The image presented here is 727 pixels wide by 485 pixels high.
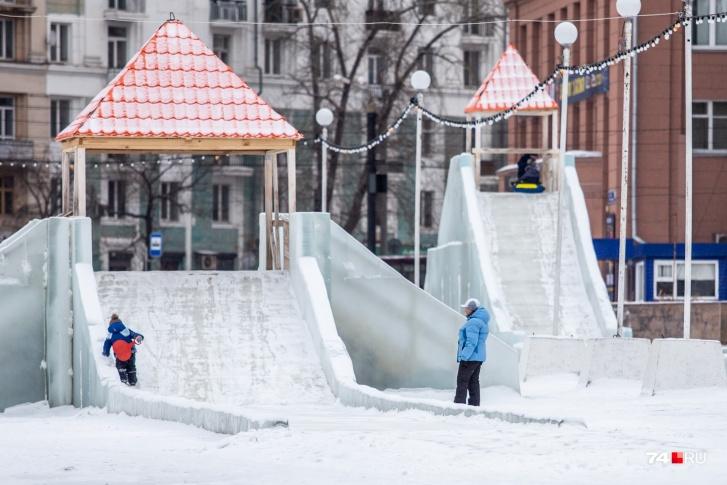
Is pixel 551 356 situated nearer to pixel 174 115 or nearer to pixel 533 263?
pixel 533 263

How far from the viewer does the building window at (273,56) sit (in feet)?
219

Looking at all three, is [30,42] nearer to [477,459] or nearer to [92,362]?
[92,362]

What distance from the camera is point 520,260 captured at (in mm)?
31781

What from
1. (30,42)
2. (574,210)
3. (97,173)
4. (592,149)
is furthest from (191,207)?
(574,210)

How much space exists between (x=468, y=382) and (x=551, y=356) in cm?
505

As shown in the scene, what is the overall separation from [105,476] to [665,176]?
3546 centimetres

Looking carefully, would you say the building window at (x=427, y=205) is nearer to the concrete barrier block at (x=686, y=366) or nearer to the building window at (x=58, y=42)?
the building window at (x=58, y=42)

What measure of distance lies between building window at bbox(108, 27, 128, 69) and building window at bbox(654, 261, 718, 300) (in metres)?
26.3

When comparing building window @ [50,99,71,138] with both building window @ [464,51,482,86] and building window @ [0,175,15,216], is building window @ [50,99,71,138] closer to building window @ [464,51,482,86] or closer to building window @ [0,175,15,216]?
building window @ [0,175,15,216]

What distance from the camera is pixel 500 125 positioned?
69250 millimetres

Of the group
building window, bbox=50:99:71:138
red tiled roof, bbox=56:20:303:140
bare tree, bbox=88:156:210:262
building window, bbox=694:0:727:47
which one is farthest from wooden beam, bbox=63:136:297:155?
building window, bbox=50:99:71:138

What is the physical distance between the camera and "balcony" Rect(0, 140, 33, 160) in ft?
Result: 201

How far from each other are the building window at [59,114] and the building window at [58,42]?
64.2 inches

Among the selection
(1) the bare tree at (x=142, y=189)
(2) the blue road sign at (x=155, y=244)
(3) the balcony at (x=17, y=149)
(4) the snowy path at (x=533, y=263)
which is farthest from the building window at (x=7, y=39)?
(4) the snowy path at (x=533, y=263)
